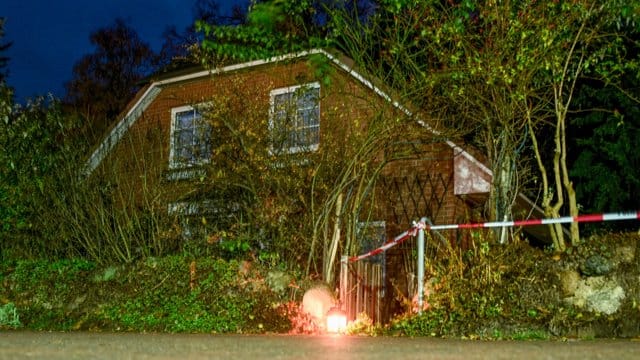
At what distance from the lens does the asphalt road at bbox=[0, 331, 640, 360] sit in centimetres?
663

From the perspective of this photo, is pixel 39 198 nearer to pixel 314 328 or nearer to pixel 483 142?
pixel 314 328

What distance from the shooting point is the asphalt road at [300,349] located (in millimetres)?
6629

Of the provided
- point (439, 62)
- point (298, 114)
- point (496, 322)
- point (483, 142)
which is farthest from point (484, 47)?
point (496, 322)

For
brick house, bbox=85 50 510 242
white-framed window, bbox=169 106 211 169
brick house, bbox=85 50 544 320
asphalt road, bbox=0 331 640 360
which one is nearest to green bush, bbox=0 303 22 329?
brick house, bbox=85 50 544 320

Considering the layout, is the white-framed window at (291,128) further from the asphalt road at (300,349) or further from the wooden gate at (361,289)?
the asphalt road at (300,349)

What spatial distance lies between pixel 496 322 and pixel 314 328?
240cm

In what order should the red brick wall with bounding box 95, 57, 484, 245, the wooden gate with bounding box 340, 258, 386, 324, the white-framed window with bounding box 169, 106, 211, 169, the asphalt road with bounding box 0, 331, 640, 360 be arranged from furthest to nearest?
the white-framed window with bounding box 169, 106, 211, 169
the red brick wall with bounding box 95, 57, 484, 245
the wooden gate with bounding box 340, 258, 386, 324
the asphalt road with bounding box 0, 331, 640, 360

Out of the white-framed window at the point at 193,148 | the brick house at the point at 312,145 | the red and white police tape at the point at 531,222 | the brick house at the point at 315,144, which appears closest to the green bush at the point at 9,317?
the brick house at the point at 312,145

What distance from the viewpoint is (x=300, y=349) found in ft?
24.0

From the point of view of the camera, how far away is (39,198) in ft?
47.2

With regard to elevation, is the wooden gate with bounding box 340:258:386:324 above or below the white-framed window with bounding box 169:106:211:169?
below

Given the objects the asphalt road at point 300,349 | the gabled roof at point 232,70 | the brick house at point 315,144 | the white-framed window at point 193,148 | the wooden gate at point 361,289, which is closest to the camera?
the asphalt road at point 300,349

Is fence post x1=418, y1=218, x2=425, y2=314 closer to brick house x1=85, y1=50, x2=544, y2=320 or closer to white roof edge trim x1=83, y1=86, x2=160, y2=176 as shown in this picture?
brick house x1=85, y1=50, x2=544, y2=320

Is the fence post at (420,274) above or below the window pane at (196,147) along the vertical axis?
below
